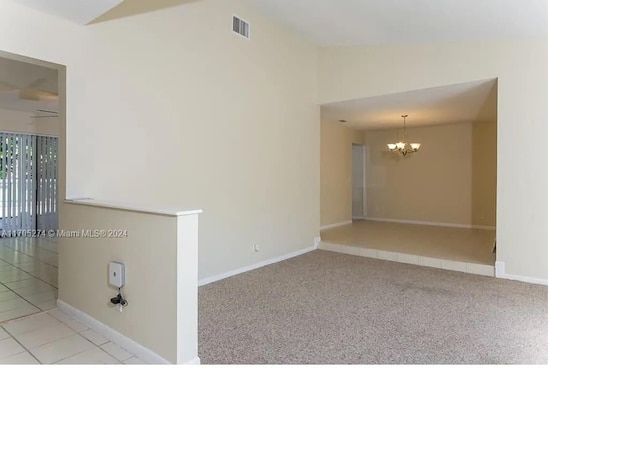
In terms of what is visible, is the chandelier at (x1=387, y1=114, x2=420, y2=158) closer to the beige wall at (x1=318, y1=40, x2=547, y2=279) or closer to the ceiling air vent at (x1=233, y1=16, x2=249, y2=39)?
the beige wall at (x1=318, y1=40, x2=547, y2=279)

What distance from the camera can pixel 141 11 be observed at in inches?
127

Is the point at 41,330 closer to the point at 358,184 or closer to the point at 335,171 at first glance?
the point at 335,171

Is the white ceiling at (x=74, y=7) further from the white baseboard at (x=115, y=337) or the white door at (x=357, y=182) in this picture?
the white door at (x=357, y=182)

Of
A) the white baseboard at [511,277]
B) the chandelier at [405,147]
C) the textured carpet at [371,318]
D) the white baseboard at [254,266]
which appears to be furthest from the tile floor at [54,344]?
the chandelier at [405,147]

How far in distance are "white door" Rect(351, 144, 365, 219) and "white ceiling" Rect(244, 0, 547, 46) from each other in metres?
4.22

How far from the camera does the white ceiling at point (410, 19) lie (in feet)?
11.4

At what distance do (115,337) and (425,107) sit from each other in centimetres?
539

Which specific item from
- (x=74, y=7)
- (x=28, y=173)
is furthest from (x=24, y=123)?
(x=74, y=7)

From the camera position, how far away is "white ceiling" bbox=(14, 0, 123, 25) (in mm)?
2422

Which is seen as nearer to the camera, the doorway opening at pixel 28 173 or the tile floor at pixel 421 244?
the doorway opening at pixel 28 173

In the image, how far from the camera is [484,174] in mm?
7766

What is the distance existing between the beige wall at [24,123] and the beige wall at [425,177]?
6.77m
